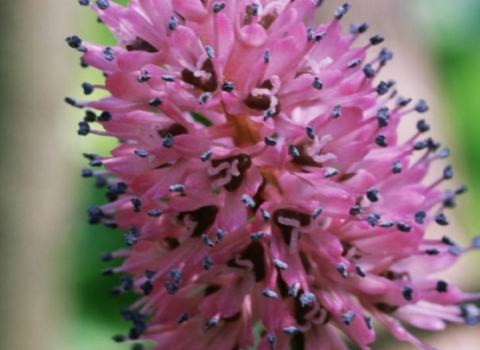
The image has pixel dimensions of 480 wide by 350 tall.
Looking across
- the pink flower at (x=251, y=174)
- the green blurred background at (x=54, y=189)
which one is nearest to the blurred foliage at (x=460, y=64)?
the green blurred background at (x=54, y=189)

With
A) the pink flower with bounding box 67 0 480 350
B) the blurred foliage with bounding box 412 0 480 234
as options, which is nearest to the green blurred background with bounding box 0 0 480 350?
the blurred foliage with bounding box 412 0 480 234

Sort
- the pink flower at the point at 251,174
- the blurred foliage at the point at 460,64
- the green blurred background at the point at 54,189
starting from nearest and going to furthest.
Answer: the pink flower at the point at 251,174 < the green blurred background at the point at 54,189 < the blurred foliage at the point at 460,64

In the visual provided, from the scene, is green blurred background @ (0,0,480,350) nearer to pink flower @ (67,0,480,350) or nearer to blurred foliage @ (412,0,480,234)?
blurred foliage @ (412,0,480,234)

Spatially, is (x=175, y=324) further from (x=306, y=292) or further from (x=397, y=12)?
(x=397, y=12)

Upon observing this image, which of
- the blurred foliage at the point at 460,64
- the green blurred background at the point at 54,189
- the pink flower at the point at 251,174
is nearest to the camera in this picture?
the pink flower at the point at 251,174

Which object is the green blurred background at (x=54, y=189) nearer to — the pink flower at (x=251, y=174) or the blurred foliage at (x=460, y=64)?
the blurred foliage at (x=460, y=64)

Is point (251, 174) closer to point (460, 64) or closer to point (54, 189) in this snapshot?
point (54, 189)
